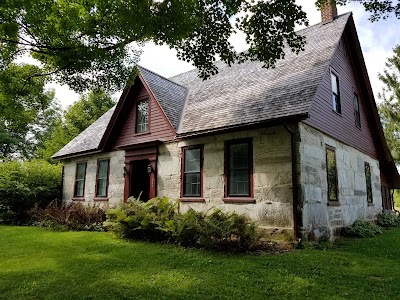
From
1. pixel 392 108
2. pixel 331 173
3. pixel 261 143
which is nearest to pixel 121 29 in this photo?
pixel 261 143

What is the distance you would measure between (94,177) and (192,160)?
6305 mm

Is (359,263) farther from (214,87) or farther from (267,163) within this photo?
(214,87)

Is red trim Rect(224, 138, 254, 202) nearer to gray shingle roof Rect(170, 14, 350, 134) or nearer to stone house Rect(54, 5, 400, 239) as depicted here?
stone house Rect(54, 5, 400, 239)

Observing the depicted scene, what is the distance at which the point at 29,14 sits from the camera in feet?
20.4

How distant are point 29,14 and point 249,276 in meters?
6.70

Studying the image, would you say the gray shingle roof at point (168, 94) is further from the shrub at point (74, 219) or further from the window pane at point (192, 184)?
the shrub at point (74, 219)

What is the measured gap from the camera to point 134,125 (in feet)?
42.3

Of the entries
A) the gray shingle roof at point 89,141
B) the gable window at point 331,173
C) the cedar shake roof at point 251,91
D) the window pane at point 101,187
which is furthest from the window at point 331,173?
the gray shingle roof at point 89,141

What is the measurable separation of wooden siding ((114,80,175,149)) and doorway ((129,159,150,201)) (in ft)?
3.32

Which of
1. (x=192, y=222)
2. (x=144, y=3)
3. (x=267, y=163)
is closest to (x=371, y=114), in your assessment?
(x=267, y=163)

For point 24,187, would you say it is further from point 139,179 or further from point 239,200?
point 239,200

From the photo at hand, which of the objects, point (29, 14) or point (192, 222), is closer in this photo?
point (29, 14)

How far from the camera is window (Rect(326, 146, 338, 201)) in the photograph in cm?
972

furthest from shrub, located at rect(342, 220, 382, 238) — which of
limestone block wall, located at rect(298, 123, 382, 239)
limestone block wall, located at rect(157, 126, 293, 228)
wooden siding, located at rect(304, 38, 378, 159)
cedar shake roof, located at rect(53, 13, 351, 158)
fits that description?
cedar shake roof, located at rect(53, 13, 351, 158)
